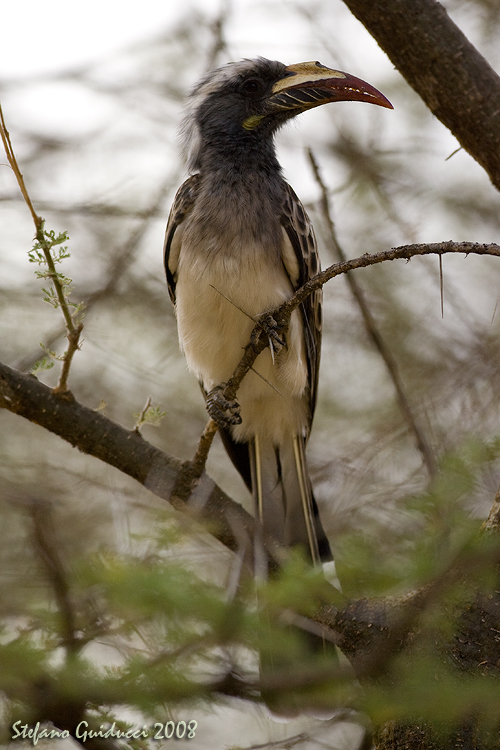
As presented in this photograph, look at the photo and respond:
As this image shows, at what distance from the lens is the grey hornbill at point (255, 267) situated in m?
3.21

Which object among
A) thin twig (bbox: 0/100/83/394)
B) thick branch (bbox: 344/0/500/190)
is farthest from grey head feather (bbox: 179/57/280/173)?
thin twig (bbox: 0/100/83/394)

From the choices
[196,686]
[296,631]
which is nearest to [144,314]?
[296,631]

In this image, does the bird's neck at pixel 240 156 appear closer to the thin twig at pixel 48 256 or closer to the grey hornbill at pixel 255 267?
the grey hornbill at pixel 255 267

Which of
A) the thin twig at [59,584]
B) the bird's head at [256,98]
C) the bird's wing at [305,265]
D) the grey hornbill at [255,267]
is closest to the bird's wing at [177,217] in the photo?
the grey hornbill at [255,267]

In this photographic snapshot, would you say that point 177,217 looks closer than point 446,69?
No

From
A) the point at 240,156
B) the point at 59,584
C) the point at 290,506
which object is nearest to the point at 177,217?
the point at 240,156

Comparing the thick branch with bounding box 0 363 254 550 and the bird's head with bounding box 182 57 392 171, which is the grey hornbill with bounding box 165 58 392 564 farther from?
the thick branch with bounding box 0 363 254 550

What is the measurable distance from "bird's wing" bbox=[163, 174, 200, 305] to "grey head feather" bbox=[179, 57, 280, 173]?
205 mm

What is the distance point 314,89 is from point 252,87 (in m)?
0.35

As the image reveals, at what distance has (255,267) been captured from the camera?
10.4 ft

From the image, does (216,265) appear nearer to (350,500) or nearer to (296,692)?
(350,500)

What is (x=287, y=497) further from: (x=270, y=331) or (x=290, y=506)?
(x=270, y=331)

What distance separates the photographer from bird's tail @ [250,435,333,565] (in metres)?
3.33

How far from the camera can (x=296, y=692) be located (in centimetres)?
200
